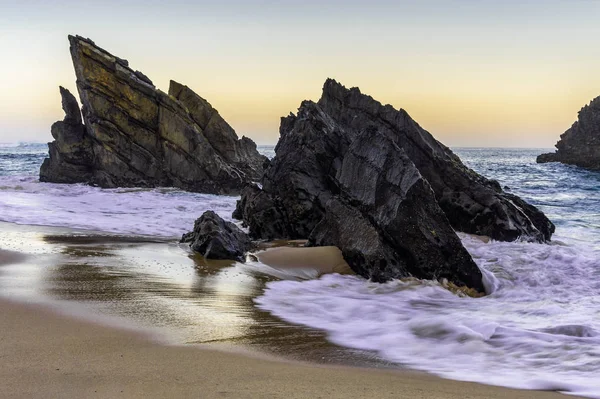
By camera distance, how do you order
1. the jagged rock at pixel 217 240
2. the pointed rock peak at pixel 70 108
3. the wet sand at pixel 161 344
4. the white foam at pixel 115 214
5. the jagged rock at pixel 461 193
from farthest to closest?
→ the pointed rock peak at pixel 70 108, the jagged rock at pixel 461 193, the white foam at pixel 115 214, the jagged rock at pixel 217 240, the wet sand at pixel 161 344

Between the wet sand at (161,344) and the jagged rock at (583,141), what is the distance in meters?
64.6

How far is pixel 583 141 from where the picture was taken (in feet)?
219

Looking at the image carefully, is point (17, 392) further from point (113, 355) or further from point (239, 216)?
point (239, 216)

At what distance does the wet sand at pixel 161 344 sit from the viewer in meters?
3.17

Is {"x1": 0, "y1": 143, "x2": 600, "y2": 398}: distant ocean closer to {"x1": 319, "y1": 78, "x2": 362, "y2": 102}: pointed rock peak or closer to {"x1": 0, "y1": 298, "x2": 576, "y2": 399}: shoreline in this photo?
{"x1": 0, "y1": 298, "x2": 576, "y2": 399}: shoreline

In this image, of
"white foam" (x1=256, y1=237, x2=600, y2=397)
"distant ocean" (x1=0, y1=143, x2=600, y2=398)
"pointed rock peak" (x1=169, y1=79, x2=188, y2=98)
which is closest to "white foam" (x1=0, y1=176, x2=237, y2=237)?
"distant ocean" (x1=0, y1=143, x2=600, y2=398)

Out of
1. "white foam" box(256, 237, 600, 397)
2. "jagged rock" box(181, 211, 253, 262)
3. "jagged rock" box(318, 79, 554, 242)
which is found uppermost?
"jagged rock" box(318, 79, 554, 242)

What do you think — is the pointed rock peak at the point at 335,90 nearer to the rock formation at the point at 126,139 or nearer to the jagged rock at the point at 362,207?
the jagged rock at the point at 362,207

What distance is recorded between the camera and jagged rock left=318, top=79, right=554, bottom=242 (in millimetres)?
12117

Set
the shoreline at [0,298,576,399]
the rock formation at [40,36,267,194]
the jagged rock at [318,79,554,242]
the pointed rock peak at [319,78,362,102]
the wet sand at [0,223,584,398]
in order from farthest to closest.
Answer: the rock formation at [40,36,267,194], the pointed rock peak at [319,78,362,102], the jagged rock at [318,79,554,242], the wet sand at [0,223,584,398], the shoreline at [0,298,576,399]

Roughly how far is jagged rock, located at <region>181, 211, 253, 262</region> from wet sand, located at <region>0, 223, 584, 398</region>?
1.30m

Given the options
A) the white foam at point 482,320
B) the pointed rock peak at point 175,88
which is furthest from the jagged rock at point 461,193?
the pointed rock peak at point 175,88

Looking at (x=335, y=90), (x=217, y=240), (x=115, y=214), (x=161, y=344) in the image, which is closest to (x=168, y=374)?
(x=161, y=344)

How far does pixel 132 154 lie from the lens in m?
28.4
